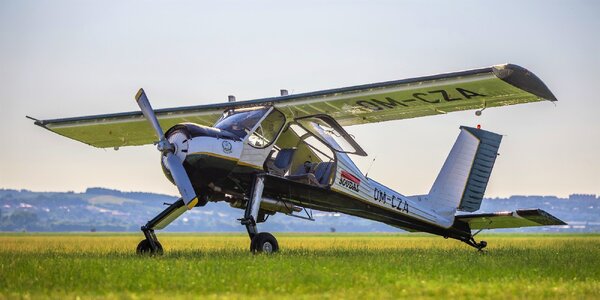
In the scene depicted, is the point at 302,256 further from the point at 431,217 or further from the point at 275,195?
the point at 431,217

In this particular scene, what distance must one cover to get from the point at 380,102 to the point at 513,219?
3.72m

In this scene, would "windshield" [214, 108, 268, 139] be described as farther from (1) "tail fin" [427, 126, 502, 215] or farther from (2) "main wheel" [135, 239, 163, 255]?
(1) "tail fin" [427, 126, 502, 215]

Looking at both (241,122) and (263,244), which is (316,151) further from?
(263,244)

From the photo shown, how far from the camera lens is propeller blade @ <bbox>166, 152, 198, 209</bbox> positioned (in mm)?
15320

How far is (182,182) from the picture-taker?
1534 cm

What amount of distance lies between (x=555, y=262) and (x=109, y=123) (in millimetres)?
10331

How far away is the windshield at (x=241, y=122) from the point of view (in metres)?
16.6

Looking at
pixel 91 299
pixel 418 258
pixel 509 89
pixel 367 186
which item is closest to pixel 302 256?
pixel 418 258

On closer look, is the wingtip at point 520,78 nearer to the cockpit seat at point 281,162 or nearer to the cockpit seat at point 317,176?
the cockpit seat at point 317,176

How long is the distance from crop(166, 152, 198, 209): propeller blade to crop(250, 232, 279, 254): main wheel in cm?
131

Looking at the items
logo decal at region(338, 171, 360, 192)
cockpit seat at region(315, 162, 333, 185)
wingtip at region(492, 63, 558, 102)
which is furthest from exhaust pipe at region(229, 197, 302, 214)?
wingtip at region(492, 63, 558, 102)

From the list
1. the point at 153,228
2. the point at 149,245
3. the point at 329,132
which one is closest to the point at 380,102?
the point at 329,132

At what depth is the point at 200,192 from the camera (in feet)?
54.7

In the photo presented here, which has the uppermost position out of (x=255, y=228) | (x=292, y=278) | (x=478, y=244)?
(x=255, y=228)
